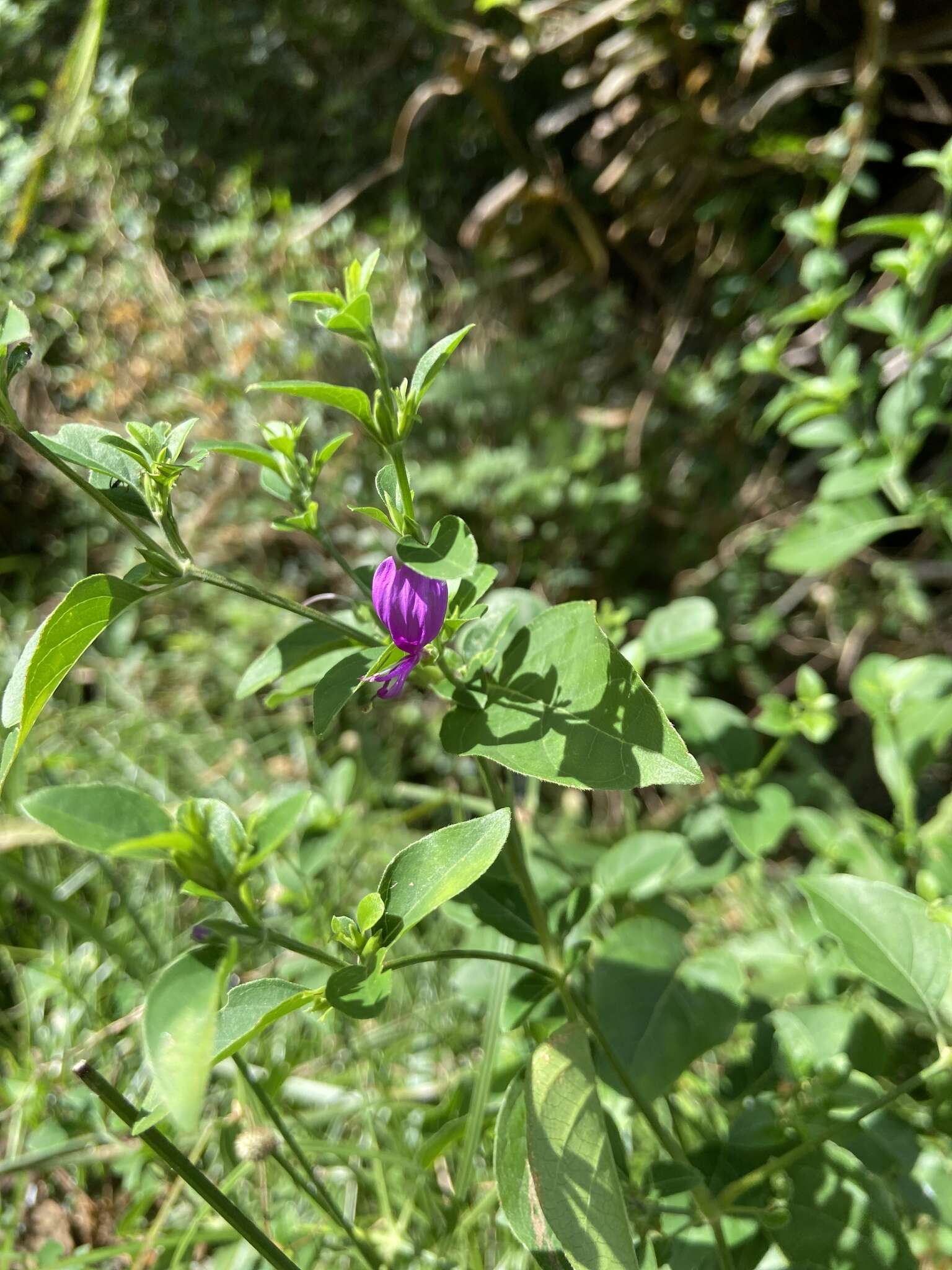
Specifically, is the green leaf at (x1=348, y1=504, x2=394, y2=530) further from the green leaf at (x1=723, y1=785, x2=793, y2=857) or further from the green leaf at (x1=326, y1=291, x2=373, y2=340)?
the green leaf at (x1=723, y1=785, x2=793, y2=857)

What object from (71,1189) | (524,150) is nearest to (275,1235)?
(71,1189)

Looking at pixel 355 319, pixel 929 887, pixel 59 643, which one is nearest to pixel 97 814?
pixel 59 643

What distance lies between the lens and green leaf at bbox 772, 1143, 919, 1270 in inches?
25.3

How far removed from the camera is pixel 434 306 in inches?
80.1

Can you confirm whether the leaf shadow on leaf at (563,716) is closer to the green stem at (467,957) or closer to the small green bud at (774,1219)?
the green stem at (467,957)

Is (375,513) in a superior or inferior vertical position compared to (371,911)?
superior

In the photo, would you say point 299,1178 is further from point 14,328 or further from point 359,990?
point 14,328

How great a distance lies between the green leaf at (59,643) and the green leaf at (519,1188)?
0.40 meters

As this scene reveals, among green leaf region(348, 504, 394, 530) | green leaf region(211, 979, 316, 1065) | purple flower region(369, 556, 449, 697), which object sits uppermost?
green leaf region(348, 504, 394, 530)

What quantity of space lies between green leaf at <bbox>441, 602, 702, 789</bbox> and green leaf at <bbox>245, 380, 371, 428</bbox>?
0.59ft

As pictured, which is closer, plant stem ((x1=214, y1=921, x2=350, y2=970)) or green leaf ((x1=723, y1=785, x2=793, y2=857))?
plant stem ((x1=214, y1=921, x2=350, y2=970))

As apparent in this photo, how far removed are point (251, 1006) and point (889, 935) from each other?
1.66ft

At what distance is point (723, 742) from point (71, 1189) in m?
1.06

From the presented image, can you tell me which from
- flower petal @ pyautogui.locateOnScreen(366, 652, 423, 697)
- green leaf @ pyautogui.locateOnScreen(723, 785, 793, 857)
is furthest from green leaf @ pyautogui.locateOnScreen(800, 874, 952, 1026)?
flower petal @ pyautogui.locateOnScreen(366, 652, 423, 697)
